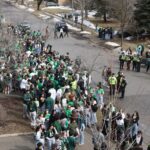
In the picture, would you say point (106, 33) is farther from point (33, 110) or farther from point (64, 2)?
point (64, 2)

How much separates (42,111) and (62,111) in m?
1.63

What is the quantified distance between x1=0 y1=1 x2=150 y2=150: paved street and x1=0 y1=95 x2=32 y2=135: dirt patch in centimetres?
78

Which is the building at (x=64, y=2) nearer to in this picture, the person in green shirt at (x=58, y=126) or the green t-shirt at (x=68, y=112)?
the green t-shirt at (x=68, y=112)

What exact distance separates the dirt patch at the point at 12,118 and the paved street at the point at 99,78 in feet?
2.57

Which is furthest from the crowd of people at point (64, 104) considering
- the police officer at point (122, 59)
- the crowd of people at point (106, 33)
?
the crowd of people at point (106, 33)

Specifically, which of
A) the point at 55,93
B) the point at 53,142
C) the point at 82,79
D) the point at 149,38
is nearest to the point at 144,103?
A: the point at 82,79

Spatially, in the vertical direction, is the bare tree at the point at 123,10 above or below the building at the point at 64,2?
above

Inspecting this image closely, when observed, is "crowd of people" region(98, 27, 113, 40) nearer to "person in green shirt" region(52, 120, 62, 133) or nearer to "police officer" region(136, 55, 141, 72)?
"police officer" region(136, 55, 141, 72)

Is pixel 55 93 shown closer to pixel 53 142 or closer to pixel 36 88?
pixel 36 88

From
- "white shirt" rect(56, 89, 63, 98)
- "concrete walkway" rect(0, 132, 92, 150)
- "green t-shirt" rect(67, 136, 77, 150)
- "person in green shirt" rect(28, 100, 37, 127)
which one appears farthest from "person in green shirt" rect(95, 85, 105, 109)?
"green t-shirt" rect(67, 136, 77, 150)

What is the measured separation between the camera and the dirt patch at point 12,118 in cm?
2270

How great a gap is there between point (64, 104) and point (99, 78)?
34.5 ft

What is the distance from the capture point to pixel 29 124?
2328 cm

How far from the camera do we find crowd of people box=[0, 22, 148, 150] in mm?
19000
